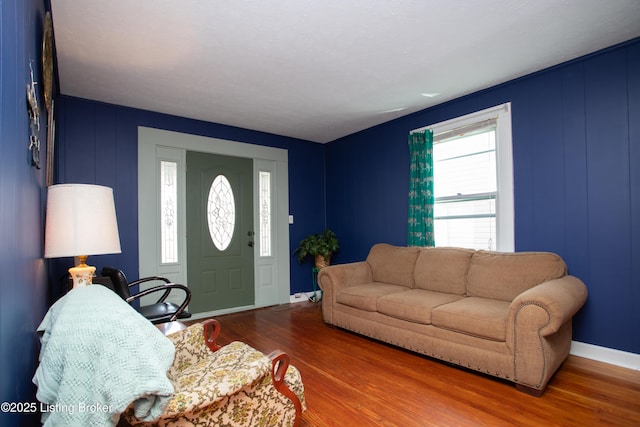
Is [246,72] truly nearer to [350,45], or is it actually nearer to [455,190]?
[350,45]

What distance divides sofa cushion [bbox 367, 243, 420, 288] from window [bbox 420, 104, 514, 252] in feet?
1.53

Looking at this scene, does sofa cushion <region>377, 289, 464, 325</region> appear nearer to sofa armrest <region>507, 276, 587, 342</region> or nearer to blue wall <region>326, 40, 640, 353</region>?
sofa armrest <region>507, 276, 587, 342</region>

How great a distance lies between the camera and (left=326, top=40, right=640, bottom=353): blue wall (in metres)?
2.71

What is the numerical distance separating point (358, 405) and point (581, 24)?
10.4 ft

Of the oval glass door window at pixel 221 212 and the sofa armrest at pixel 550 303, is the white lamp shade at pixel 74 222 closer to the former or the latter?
the oval glass door window at pixel 221 212

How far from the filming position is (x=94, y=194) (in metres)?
2.03

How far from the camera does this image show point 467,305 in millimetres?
2879

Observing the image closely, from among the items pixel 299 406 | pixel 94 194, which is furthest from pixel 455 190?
pixel 94 194

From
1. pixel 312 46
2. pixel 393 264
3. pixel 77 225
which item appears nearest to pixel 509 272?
pixel 393 264

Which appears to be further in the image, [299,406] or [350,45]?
[350,45]

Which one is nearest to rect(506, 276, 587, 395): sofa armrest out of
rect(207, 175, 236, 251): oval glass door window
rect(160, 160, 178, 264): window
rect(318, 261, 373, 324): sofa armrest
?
rect(318, 261, 373, 324): sofa armrest

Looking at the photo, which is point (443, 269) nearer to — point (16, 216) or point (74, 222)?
point (74, 222)

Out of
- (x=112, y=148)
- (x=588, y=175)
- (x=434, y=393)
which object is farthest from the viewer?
(x=112, y=148)

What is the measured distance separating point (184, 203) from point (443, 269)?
3230 mm
